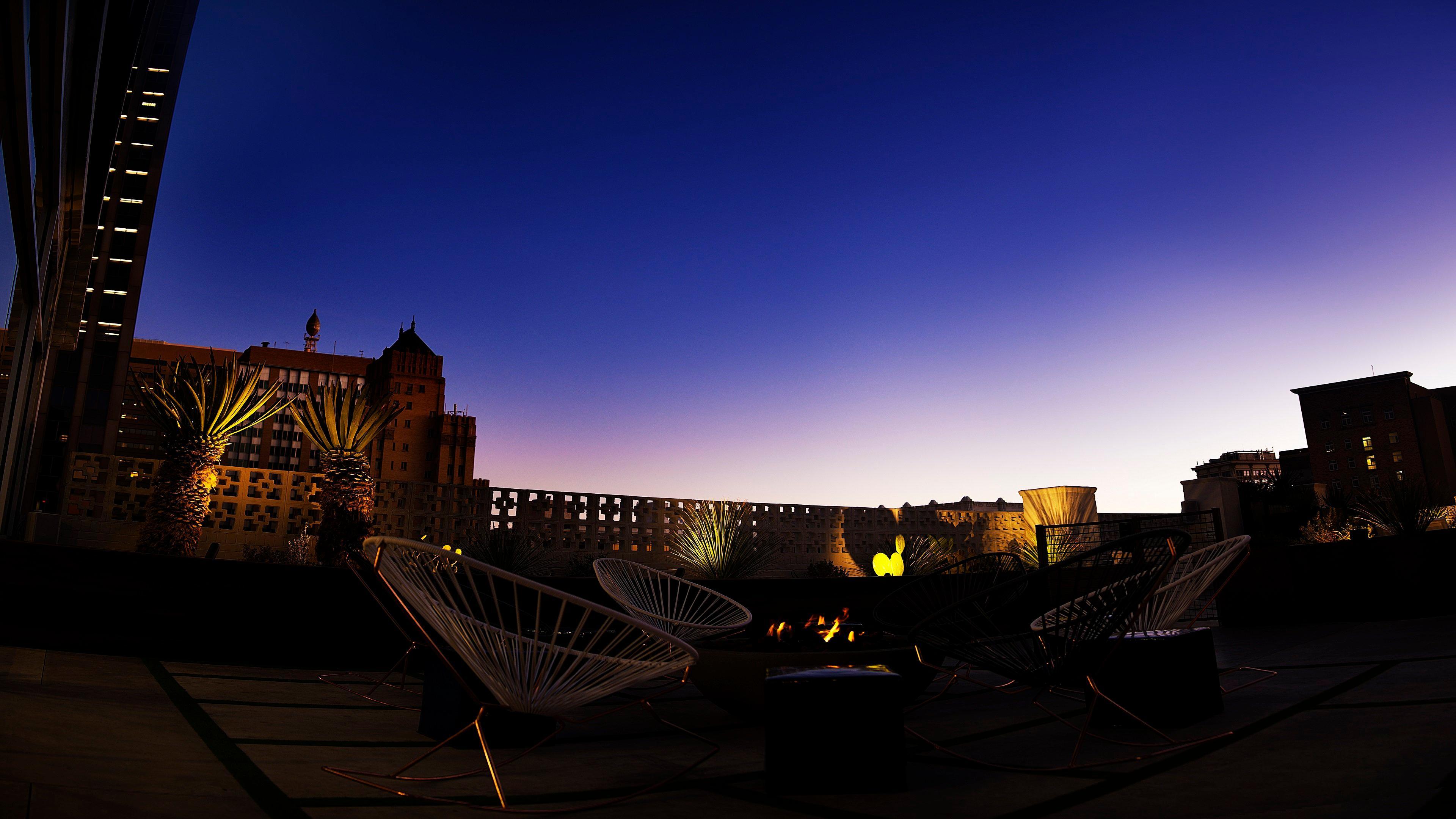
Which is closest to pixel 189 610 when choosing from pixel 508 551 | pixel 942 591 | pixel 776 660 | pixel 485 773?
pixel 485 773

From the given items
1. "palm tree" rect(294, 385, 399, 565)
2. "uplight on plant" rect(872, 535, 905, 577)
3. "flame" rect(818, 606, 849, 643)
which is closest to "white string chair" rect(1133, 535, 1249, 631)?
"flame" rect(818, 606, 849, 643)

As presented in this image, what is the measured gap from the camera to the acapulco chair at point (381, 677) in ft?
9.86

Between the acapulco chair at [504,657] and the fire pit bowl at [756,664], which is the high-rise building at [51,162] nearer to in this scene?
the acapulco chair at [504,657]

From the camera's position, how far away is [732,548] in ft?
29.1

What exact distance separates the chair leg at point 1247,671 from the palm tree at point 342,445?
7390 mm

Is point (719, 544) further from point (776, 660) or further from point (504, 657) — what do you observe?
point (504, 657)

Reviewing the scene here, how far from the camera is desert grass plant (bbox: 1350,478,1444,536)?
6.10 metres

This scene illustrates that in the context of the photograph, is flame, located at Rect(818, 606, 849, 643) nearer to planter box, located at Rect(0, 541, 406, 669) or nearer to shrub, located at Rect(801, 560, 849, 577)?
planter box, located at Rect(0, 541, 406, 669)

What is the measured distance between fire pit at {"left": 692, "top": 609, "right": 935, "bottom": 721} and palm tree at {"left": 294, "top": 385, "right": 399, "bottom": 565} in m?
6.03

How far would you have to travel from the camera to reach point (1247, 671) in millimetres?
3379

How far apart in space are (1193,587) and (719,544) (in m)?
→ 6.45

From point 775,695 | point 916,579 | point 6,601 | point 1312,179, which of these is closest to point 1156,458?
point 1312,179

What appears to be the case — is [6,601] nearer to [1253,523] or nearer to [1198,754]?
[1198,754]

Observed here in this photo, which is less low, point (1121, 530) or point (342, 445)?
point (342, 445)
